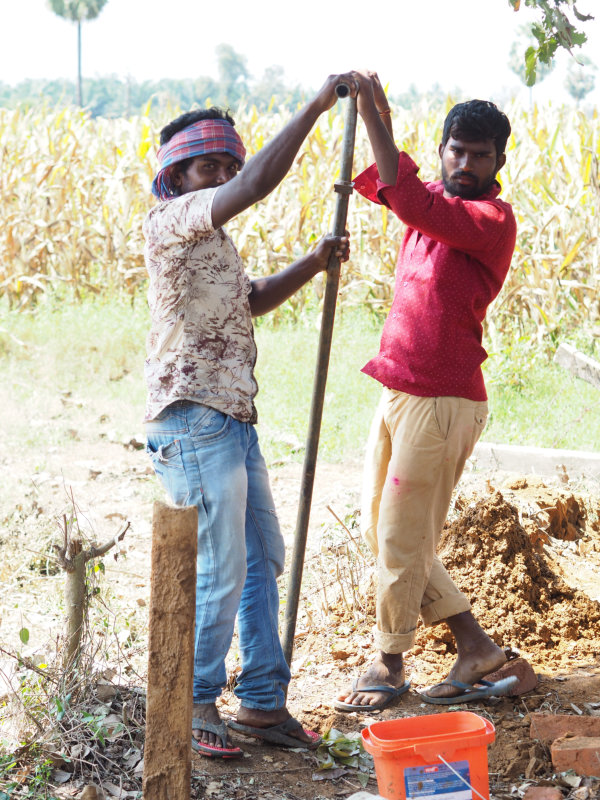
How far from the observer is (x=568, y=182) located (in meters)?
8.31

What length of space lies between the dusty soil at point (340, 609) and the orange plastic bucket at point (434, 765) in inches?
14.1

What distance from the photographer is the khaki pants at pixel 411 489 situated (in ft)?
9.63

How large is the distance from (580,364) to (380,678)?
3583 millimetres

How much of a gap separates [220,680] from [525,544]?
1771mm

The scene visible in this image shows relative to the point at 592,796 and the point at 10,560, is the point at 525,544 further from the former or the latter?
the point at 10,560

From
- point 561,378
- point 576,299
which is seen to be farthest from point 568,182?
point 561,378

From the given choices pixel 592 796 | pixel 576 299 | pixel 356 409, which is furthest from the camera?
pixel 576 299

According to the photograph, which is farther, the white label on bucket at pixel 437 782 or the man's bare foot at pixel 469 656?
the man's bare foot at pixel 469 656

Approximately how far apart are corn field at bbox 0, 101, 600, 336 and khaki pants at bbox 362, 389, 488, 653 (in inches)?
181

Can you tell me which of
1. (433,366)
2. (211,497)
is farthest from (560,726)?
(211,497)

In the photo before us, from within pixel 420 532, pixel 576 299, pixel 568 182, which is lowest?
pixel 420 532

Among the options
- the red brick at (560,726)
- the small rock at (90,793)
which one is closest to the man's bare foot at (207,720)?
the small rock at (90,793)

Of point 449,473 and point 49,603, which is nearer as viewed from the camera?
point 449,473

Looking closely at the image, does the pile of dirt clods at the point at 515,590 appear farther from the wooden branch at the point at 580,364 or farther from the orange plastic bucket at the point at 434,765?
the wooden branch at the point at 580,364
